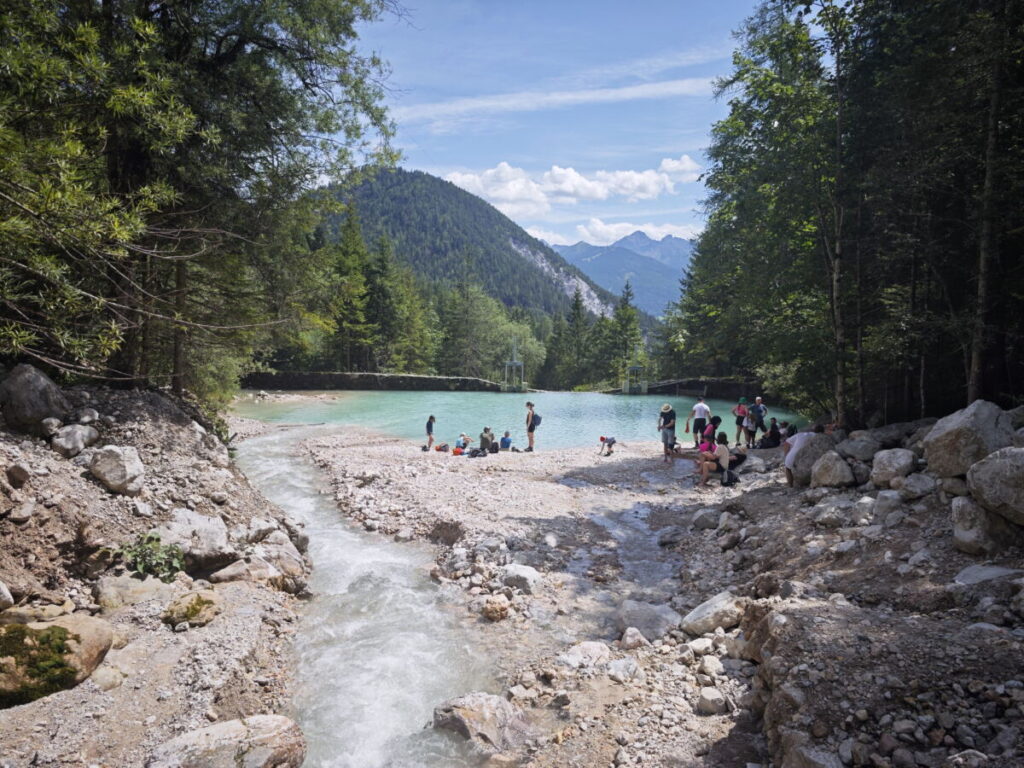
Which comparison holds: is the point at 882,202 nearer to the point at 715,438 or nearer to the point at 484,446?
the point at 715,438

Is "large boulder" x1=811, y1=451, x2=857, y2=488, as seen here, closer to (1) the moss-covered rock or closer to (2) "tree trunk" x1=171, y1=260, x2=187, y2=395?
(1) the moss-covered rock

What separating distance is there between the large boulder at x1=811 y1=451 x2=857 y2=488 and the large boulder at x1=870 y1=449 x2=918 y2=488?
0.77 meters

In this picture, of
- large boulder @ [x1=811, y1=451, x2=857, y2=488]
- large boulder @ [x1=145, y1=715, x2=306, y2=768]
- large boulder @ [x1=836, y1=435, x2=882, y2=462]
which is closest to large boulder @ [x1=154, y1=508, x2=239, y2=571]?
large boulder @ [x1=145, y1=715, x2=306, y2=768]

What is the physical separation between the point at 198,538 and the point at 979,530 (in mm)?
9080

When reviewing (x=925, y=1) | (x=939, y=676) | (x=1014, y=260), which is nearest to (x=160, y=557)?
(x=939, y=676)

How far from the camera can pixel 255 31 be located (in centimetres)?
930

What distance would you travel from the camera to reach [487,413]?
111 ft

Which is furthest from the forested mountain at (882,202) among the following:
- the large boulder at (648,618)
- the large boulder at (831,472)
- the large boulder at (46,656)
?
the large boulder at (46,656)

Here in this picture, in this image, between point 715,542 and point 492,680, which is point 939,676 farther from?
point 715,542

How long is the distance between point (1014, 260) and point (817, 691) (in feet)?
29.0

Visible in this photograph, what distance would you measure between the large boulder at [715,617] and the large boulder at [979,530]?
2.33 metres

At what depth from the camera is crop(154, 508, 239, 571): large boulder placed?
698 cm

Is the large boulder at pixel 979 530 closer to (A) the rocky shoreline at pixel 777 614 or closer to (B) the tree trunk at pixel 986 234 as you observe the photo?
(A) the rocky shoreline at pixel 777 614

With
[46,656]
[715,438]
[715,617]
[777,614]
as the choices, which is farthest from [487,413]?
[46,656]
